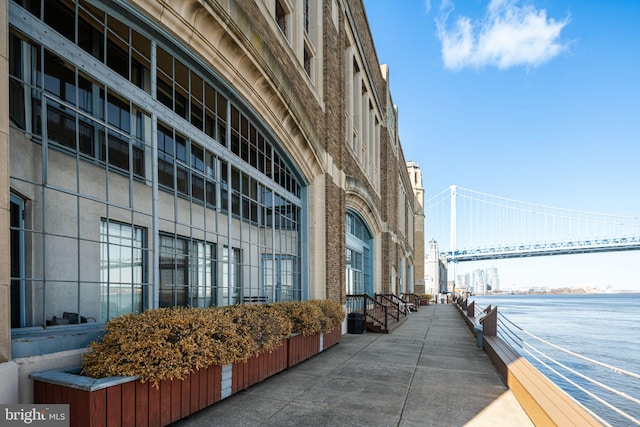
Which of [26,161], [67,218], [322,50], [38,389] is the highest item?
[322,50]

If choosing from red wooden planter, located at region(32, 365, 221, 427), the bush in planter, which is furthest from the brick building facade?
the bush in planter

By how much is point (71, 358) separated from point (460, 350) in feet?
32.1

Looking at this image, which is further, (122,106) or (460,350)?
(460,350)

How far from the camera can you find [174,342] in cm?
489

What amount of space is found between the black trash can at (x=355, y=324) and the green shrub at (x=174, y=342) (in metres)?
8.24

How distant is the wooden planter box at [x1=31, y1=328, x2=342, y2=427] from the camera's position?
397cm

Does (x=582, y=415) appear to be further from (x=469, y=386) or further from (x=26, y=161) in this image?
(x=26, y=161)

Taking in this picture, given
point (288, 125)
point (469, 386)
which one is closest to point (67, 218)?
point (288, 125)

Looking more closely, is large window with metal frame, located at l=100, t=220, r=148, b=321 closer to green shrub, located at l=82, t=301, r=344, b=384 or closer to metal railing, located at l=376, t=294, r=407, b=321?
green shrub, located at l=82, t=301, r=344, b=384

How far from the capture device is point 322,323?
32.6 ft

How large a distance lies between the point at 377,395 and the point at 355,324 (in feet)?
26.5

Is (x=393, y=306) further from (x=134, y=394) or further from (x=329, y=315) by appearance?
(x=134, y=394)

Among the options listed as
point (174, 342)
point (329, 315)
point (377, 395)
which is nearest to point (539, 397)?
point (377, 395)

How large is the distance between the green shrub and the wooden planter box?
191 mm
